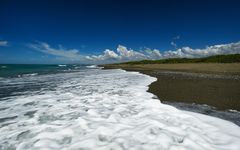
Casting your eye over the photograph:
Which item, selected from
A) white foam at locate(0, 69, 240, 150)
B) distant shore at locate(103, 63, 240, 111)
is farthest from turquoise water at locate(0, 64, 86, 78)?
white foam at locate(0, 69, 240, 150)

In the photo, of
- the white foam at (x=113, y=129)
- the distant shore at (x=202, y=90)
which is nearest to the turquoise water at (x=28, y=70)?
the distant shore at (x=202, y=90)

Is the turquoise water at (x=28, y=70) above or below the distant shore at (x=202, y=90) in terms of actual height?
below

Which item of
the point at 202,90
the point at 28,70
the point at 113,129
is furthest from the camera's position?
the point at 28,70

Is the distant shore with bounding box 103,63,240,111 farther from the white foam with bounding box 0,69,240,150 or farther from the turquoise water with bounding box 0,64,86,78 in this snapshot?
the turquoise water with bounding box 0,64,86,78

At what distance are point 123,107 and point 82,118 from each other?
1.99 meters

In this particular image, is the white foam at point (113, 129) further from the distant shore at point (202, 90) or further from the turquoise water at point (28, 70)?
the turquoise water at point (28, 70)

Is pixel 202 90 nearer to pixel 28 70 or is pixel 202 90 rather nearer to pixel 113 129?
pixel 113 129

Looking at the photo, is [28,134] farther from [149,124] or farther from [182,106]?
[182,106]

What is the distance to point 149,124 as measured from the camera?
18.0 feet

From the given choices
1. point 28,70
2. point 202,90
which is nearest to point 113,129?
point 202,90

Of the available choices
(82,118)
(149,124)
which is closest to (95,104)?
(82,118)

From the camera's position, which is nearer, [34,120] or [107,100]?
[34,120]

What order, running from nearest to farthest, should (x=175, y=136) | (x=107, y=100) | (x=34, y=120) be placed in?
(x=175, y=136) < (x=34, y=120) < (x=107, y=100)

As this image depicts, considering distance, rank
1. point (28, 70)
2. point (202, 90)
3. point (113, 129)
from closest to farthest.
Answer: point (113, 129) → point (202, 90) → point (28, 70)
